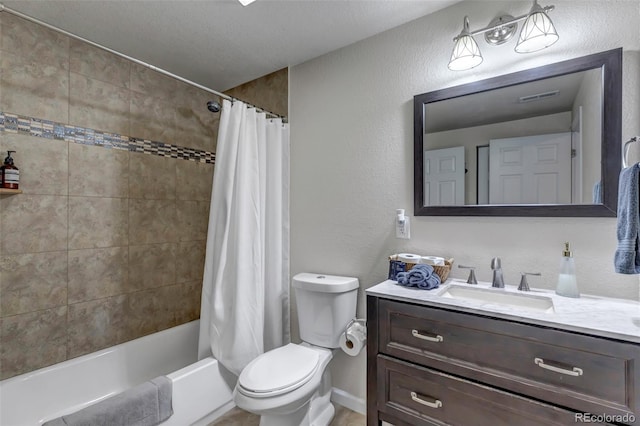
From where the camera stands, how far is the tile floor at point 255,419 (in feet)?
6.21

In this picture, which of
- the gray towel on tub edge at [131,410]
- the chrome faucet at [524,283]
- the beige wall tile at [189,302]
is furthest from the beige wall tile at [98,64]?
the chrome faucet at [524,283]

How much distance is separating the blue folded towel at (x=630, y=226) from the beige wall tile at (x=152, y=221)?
2.66 m

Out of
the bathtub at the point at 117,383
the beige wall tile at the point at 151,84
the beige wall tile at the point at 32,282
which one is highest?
the beige wall tile at the point at 151,84

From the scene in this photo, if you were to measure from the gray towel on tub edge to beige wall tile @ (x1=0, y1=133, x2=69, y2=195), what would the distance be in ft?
4.18

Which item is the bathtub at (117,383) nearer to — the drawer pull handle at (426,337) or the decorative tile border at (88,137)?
the drawer pull handle at (426,337)

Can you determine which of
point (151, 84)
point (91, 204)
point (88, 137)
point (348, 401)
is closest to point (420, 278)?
point (348, 401)

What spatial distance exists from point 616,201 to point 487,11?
109 cm

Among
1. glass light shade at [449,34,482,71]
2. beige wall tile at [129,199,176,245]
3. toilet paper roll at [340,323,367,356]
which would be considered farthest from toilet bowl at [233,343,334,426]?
glass light shade at [449,34,482,71]

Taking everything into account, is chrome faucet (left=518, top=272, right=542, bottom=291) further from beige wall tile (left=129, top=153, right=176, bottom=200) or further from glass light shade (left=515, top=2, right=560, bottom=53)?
beige wall tile (left=129, top=153, right=176, bottom=200)

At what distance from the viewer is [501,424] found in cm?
114

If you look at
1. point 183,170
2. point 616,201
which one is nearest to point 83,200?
point 183,170

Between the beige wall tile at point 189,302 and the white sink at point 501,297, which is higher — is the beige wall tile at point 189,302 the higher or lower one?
the lower one

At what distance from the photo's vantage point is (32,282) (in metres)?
1.82

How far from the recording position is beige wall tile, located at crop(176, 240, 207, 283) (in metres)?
2.57
